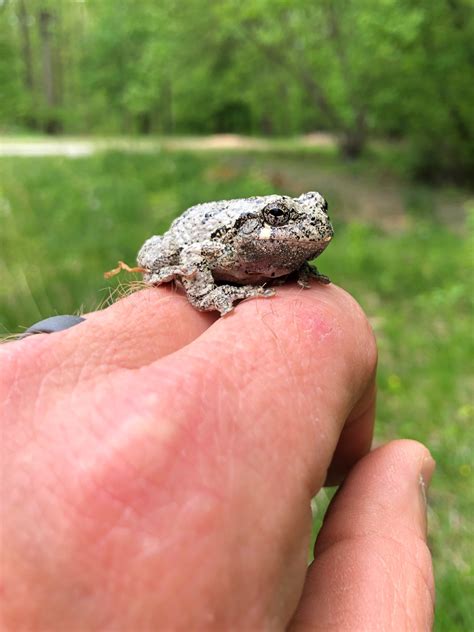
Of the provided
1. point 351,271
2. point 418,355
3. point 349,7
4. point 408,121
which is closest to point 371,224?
point 351,271

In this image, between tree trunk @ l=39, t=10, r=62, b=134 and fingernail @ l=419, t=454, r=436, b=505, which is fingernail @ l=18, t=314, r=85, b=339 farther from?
tree trunk @ l=39, t=10, r=62, b=134

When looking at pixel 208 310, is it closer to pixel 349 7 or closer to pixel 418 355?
pixel 418 355

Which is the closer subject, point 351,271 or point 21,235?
point 21,235

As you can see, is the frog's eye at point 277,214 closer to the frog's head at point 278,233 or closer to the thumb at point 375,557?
the frog's head at point 278,233

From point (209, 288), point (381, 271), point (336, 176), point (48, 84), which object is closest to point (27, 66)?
point (48, 84)

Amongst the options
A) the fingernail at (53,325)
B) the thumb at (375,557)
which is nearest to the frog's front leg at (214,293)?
the fingernail at (53,325)

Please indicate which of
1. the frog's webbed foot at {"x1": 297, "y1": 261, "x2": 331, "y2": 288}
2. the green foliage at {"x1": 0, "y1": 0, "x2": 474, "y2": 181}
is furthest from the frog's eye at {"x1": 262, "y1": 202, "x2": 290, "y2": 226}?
the green foliage at {"x1": 0, "y1": 0, "x2": 474, "y2": 181}
